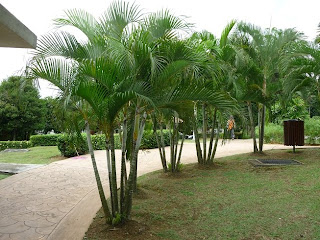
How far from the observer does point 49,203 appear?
5590 mm

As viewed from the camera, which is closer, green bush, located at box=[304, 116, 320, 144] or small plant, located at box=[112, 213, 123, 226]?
small plant, located at box=[112, 213, 123, 226]

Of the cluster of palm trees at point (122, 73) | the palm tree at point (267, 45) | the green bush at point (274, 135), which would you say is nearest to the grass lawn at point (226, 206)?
the cluster of palm trees at point (122, 73)

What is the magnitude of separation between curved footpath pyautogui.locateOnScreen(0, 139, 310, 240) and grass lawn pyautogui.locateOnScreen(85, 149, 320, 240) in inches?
16.6

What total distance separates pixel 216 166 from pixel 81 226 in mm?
5246

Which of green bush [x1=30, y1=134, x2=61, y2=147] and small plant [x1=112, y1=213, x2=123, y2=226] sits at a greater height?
green bush [x1=30, y1=134, x2=61, y2=147]

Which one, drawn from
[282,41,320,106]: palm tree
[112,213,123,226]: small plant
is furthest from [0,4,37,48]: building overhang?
[282,41,320,106]: palm tree

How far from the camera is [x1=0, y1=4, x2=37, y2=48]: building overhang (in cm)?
303

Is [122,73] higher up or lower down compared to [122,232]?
higher up

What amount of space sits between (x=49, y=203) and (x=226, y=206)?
3.24m

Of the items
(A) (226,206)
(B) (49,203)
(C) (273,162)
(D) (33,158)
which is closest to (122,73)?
(A) (226,206)

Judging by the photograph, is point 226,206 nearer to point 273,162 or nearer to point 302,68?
point 273,162

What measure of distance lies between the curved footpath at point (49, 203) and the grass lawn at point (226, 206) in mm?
421

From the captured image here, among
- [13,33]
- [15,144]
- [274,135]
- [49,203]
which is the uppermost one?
[13,33]

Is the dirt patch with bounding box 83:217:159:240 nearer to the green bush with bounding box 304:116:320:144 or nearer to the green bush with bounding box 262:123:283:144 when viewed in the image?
the green bush with bounding box 304:116:320:144
